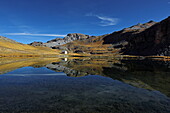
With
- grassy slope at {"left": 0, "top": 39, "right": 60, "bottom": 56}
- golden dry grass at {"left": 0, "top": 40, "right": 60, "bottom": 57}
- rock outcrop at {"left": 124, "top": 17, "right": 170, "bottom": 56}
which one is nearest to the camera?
rock outcrop at {"left": 124, "top": 17, "right": 170, "bottom": 56}

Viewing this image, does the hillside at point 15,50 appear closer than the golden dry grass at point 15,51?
No

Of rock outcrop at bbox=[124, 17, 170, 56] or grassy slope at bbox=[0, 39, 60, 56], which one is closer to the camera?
rock outcrop at bbox=[124, 17, 170, 56]

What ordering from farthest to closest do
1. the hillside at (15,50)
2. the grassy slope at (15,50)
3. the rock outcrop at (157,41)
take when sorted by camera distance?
the hillside at (15,50) < the grassy slope at (15,50) < the rock outcrop at (157,41)

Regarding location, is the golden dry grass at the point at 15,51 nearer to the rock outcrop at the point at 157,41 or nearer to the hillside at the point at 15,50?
the hillside at the point at 15,50

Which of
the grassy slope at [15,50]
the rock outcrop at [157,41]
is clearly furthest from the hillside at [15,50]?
the rock outcrop at [157,41]

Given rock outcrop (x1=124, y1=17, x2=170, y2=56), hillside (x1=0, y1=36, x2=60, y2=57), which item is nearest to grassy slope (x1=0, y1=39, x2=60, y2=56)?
hillside (x1=0, y1=36, x2=60, y2=57)

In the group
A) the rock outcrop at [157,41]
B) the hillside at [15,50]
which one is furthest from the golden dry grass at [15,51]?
the rock outcrop at [157,41]

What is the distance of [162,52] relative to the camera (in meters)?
89.3

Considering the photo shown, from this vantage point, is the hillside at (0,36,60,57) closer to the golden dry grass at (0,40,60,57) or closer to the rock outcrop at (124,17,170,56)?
the golden dry grass at (0,40,60,57)

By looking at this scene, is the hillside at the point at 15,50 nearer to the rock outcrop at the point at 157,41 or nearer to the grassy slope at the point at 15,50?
the grassy slope at the point at 15,50

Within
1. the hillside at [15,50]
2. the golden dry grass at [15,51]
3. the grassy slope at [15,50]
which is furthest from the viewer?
the hillside at [15,50]

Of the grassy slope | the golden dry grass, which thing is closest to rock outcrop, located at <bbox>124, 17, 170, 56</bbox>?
the golden dry grass

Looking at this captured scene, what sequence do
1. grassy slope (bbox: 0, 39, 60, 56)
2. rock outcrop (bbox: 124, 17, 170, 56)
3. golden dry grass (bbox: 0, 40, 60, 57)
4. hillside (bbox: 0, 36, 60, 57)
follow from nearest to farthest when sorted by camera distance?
rock outcrop (bbox: 124, 17, 170, 56)
golden dry grass (bbox: 0, 40, 60, 57)
grassy slope (bbox: 0, 39, 60, 56)
hillside (bbox: 0, 36, 60, 57)

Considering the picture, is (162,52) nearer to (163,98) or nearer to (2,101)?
(163,98)
